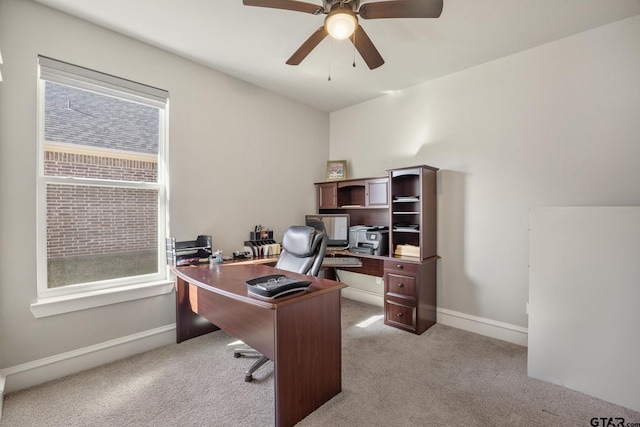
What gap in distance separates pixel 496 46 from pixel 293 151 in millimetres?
2526

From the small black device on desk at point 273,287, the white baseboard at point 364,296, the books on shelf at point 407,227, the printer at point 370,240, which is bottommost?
the white baseboard at point 364,296

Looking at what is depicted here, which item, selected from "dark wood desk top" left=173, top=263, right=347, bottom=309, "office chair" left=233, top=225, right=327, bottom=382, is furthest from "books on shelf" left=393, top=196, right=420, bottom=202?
"dark wood desk top" left=173, top=263, right=347, bottom=309

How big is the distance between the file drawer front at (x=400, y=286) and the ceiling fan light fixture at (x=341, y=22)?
2.32 metres

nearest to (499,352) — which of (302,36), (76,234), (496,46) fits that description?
(496,46)

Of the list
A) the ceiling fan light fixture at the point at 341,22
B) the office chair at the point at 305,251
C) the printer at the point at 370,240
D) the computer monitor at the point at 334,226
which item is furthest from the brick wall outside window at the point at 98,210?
the printer at the point at 370,240

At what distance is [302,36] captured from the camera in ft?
7.86

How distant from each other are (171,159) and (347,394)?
2576 millimetres

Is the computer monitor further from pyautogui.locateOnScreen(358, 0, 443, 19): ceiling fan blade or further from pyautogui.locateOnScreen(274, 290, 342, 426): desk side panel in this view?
pyautogui.locateOnScreen(358, 0, 443, 19): ceiling fan blade

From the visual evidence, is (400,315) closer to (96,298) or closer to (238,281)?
(238,281)

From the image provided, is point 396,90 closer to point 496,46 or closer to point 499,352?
point 496,46

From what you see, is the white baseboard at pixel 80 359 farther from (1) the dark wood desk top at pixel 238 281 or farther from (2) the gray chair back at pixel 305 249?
(2) the gray chair back at pixel 305 249

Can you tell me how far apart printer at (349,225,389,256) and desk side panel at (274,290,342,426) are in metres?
1.51

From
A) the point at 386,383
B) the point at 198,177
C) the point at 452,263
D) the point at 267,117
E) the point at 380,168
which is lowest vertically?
the point at 386,383

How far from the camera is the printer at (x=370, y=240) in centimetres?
326
